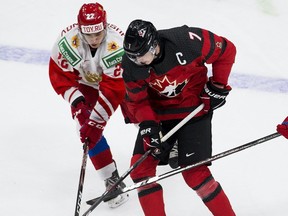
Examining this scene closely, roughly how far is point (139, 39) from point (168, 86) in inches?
15.1

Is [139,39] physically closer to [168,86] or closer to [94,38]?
[168,86]

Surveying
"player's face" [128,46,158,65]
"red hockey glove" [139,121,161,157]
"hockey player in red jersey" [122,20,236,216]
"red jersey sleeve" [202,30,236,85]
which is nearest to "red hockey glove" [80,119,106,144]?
"hockey player in red jersey" [122,20,236,216]

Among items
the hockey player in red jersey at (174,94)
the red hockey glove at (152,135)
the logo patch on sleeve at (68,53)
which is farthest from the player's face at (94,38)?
the red hockey glove at (152,135)

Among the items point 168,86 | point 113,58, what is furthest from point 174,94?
point 113,58

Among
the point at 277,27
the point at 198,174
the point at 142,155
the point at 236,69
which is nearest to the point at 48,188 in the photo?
the point at 142,155

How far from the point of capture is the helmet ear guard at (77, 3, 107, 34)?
345cm

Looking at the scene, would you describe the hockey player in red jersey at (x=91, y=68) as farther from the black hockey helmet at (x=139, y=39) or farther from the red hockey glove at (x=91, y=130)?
the black hockey helmet at (x=139, y=39)

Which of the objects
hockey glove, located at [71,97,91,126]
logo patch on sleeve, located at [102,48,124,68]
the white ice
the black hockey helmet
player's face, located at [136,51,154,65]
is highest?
the black hockey helmet

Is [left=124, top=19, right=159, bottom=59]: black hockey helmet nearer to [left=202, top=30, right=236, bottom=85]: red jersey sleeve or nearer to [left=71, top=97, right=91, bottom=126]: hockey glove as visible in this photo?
[left=202, top=30, right=236, bottom=85]: red jersey sleeve

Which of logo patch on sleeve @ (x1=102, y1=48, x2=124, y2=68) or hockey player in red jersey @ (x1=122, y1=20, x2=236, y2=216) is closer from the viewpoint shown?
hockey player in red jersey @ (x1=122, y1=20, x2=236, y2=216)

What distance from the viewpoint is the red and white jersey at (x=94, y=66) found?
11.8 feet

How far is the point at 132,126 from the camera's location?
4512 millimetres

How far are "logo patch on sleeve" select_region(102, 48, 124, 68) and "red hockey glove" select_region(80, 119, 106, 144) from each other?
34 centimetres

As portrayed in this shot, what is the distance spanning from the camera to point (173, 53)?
324cm
